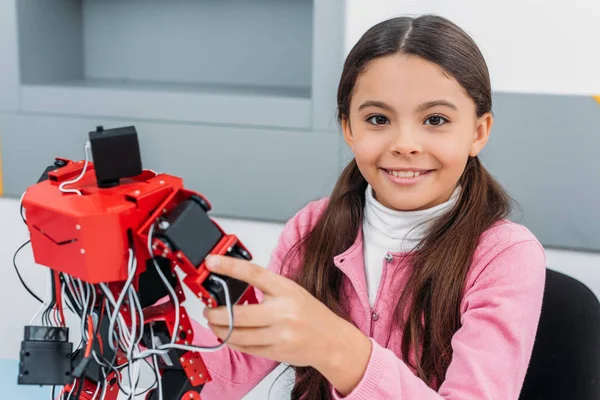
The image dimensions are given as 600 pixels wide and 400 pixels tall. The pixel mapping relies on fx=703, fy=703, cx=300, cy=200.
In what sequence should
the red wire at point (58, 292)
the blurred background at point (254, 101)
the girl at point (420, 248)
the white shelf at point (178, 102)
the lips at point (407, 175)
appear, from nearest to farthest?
the red wire at point (58, 292) < the girl at point (420, 248) < the lips at point (407, 175) < the blurred background at point (254, 101) < the white shelf at point (178, 102)

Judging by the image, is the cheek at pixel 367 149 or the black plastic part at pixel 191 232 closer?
the black plastic part at pixel 191 232

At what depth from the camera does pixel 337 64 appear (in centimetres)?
142

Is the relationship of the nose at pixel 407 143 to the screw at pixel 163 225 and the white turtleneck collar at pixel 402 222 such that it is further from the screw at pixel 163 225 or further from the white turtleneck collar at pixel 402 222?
the screw at pixel 163 225

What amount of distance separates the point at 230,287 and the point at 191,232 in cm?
6

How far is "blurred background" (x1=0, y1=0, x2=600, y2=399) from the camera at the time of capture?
134cm

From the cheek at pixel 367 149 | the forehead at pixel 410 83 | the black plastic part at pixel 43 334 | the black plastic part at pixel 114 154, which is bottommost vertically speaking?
the black plastic part at pixel 43 334

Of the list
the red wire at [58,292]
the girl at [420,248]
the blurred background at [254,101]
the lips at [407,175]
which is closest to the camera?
the red wire at [58,292]

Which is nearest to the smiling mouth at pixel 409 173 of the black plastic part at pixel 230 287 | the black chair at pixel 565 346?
the black chair at pixel 565 346

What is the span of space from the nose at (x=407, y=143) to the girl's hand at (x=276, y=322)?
0.99ft

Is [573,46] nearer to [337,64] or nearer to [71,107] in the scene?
[337,64]

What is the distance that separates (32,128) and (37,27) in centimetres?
24

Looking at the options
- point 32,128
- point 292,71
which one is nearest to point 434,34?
point 292,71

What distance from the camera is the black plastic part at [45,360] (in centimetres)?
73

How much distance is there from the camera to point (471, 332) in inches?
34.3
